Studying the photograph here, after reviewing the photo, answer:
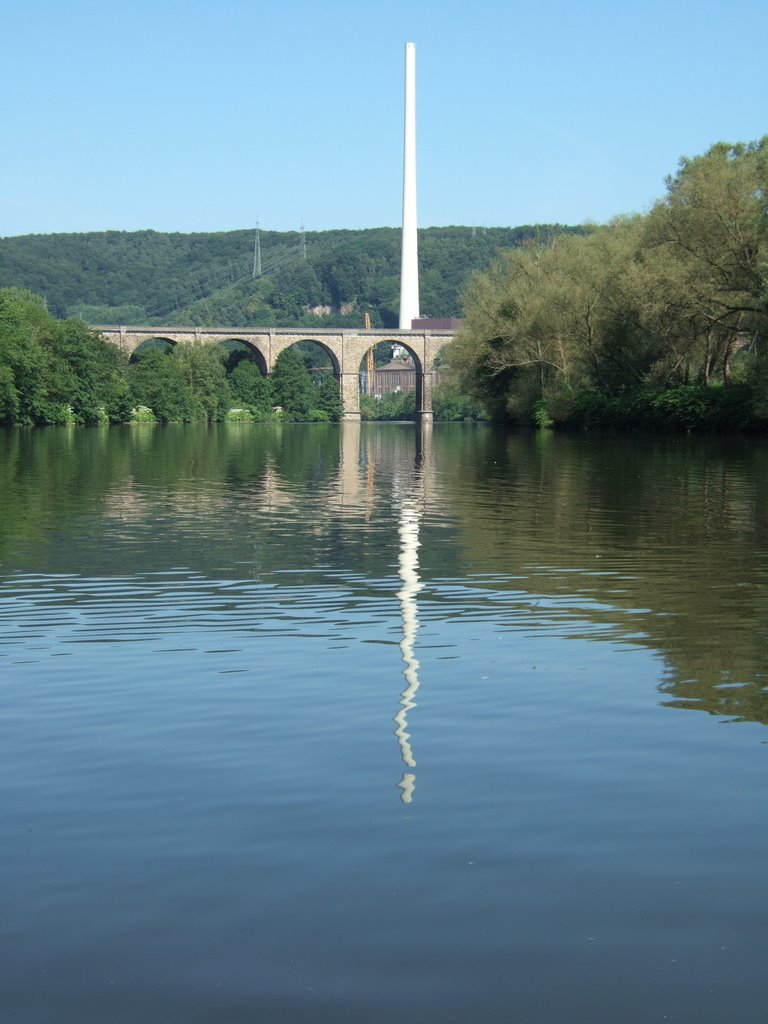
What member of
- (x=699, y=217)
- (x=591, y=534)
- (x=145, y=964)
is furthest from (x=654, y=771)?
(x=699, y=217)

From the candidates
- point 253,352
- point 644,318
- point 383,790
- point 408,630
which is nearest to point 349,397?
point 253,352

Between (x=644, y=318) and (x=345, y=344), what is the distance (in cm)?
9277

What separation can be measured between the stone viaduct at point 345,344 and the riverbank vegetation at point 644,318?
5902 cm

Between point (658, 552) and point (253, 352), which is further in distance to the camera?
point (253, 352)

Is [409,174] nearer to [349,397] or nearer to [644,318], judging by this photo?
[349,397]

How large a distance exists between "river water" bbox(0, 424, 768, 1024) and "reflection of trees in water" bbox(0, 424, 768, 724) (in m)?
0.09

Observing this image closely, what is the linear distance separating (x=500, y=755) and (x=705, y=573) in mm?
7308

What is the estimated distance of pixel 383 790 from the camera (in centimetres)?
596

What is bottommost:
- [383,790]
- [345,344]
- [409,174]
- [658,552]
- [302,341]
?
[658,552]

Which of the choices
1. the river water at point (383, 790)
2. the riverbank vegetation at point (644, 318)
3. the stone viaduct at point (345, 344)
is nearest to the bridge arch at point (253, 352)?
the stone viaduct at point (345, 344)

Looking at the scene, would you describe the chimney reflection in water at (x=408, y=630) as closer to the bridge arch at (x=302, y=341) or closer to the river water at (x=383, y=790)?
the river water at (x=383, y=790)

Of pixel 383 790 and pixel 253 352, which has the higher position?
pixel 253 352

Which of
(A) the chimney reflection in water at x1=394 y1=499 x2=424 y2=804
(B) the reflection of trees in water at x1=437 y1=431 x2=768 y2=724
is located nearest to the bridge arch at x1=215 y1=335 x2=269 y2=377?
(B) the reflection of trees in water at x1=437 y1=431 x2=768 y2=724

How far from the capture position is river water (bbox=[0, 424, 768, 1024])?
406 centimetres
